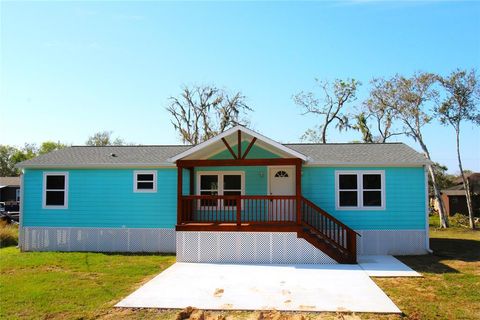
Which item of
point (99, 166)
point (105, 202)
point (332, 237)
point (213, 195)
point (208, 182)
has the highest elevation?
point (99, 166)

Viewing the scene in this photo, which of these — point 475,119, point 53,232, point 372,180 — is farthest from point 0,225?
point 475,119

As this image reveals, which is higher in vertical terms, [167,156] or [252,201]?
[167,156]

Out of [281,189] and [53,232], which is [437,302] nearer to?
[281,189]

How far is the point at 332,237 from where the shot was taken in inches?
512

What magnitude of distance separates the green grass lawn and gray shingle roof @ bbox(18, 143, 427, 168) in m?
3.11

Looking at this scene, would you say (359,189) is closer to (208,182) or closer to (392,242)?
(392,242)

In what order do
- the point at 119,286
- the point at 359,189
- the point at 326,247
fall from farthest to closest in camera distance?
the point at 359,189
the point at 326,247
the point at 119,286

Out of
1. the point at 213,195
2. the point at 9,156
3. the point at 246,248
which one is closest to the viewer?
the point at 246,248

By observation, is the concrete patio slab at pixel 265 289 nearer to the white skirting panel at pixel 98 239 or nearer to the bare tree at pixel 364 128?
the white skirting panel at pixel 98 239

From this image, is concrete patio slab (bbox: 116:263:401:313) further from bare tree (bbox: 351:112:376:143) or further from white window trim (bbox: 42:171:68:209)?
bare tree (bbox: 351:112:376:143)

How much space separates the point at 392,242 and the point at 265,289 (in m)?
6.39

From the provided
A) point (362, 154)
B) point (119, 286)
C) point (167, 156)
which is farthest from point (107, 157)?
point (362, 154)

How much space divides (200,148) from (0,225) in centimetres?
1205

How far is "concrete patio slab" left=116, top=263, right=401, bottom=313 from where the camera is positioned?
752 centimetres
